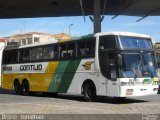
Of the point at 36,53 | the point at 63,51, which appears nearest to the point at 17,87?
the point at 36,53

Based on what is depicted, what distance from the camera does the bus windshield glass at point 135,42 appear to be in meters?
20.4

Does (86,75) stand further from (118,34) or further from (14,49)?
(14,49)

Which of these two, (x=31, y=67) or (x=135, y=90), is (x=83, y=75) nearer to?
(x=135, y=90)

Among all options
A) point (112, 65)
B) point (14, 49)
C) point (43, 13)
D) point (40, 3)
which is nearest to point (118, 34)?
point (112, 65)

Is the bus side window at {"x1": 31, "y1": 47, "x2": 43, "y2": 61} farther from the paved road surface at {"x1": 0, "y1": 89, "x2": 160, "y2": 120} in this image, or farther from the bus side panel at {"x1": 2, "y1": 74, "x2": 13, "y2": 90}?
the paved road surface at {"x1": 0, "y1": 89, "x2": 160, "y2": 120}

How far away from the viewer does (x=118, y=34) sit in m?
20.4

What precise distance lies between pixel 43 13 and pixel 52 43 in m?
19.2

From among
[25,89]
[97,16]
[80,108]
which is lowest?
[80,108]

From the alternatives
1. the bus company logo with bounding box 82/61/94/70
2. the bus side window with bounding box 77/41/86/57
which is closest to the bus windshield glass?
the bus company logo with bounding box 82/61/94/70

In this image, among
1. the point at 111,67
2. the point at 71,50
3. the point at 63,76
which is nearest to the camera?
the point at 111,67

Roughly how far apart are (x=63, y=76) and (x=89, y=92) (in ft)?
8.35

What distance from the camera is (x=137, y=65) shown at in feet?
66.5

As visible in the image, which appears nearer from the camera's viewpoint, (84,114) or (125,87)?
(84,114)

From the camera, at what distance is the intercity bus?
65.5 ft
